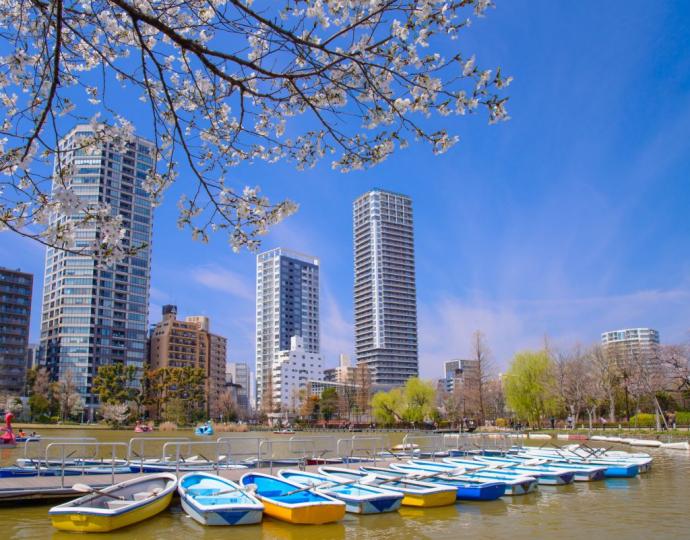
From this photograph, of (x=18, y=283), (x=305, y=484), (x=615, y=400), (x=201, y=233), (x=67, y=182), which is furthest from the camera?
(x=18, y=283)

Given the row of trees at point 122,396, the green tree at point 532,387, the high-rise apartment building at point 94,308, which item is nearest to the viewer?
the green tree at point 532,387

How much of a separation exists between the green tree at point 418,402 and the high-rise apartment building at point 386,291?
231ft

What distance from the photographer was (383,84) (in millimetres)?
5621

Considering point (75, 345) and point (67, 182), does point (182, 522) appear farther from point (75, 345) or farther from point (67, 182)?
point (75, 345)

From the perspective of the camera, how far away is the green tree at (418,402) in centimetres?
7225

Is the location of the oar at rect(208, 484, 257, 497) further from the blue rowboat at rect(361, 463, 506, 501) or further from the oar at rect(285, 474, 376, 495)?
the blue rowboat at rect(361, 463, 506, 501)

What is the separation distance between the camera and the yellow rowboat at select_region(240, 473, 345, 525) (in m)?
11.1

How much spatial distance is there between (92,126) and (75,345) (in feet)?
332

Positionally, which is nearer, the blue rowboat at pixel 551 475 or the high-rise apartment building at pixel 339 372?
the blue rowboat at pixel 551 475

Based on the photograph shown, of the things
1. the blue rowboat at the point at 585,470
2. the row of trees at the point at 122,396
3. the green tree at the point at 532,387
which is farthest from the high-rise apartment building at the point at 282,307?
the blue rowboat at the point at 585,470

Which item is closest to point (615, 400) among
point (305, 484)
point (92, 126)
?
point (305, 484)

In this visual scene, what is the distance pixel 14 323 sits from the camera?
293ft

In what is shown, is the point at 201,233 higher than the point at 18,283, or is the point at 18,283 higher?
the point at 18,283

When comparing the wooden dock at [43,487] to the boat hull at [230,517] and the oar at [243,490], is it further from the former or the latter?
the boat hull at [230,517]
